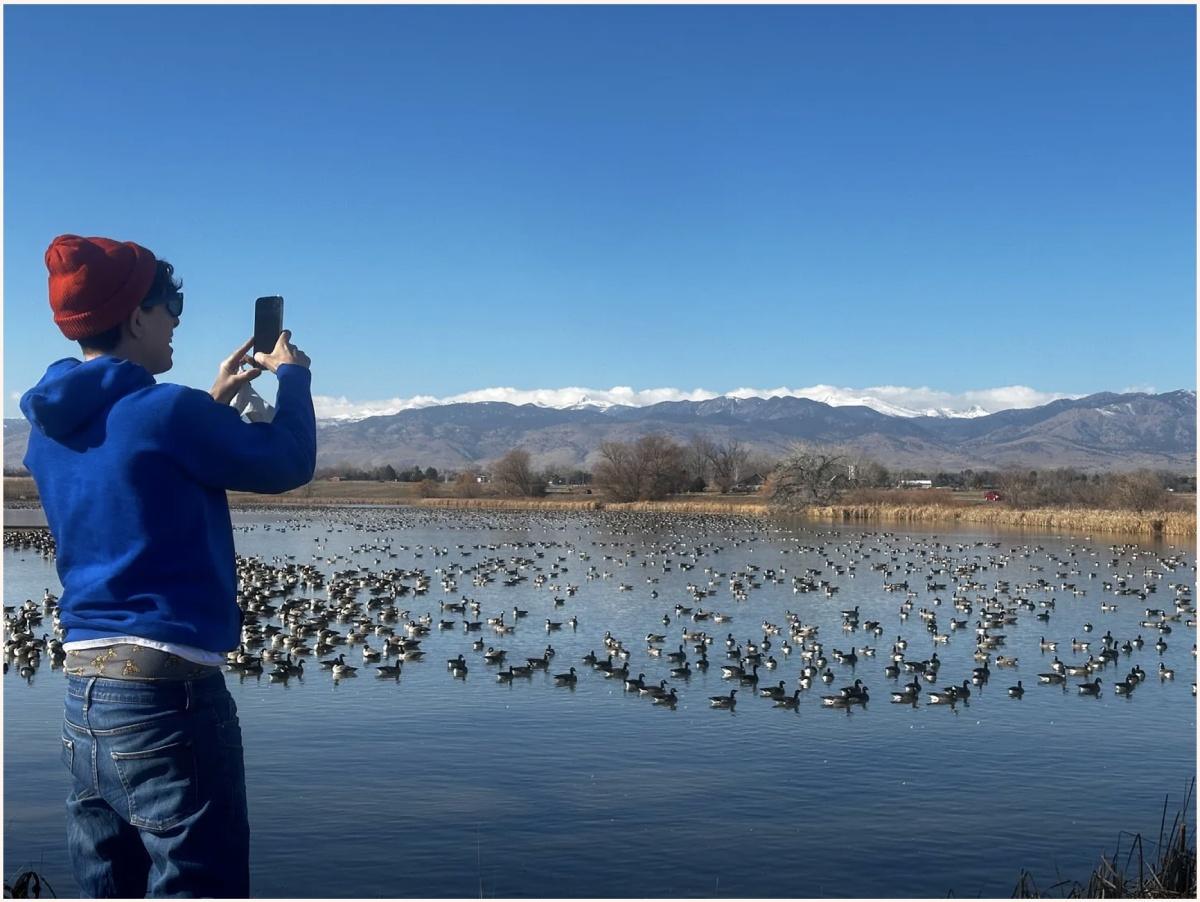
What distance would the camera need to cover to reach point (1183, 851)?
25.4 feet

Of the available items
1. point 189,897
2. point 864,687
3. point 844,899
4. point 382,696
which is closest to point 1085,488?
point 864,687

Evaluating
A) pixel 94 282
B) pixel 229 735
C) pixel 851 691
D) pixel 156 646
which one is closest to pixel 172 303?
pixel 94 282

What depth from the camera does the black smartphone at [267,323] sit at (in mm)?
3986

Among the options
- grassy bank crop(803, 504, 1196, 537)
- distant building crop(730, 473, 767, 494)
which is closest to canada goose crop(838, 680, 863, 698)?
grassy bank crop(803, 504, 1196, 537)

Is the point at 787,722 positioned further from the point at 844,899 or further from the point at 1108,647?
the point at 1108,647

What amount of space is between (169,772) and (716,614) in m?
27.0

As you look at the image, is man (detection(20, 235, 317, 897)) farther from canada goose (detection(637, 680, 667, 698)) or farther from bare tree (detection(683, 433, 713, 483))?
bare tree (detection(683, 433, 713, 483))

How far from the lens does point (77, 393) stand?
3.38m

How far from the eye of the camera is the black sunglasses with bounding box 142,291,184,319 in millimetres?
3660

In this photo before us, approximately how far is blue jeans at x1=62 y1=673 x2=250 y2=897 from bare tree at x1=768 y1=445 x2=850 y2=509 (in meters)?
82.8

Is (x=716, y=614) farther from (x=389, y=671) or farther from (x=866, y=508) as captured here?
(x=866, y=508)

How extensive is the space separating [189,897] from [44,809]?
10411 mm

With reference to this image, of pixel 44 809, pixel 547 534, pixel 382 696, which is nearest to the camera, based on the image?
pixel 44 809

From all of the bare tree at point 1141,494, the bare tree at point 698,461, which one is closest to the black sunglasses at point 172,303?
the bare tree at point 1141,494
